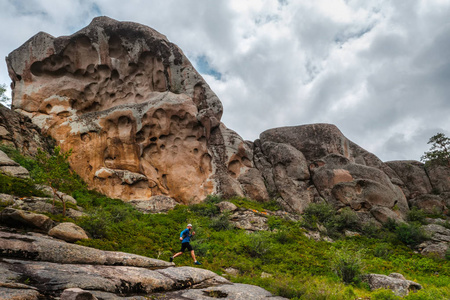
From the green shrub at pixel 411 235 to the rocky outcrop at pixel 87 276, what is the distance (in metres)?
17.1

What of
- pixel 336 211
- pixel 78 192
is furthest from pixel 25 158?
pixel 336 211

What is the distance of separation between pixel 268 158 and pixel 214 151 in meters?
6.30

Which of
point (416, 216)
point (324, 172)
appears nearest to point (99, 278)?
point (324, 172)

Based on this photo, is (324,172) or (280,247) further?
(324,172)

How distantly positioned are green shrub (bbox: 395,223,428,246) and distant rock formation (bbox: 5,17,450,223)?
2375 mm

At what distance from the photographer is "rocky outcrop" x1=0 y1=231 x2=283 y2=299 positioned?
15.3 feet

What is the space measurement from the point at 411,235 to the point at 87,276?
21.7 m

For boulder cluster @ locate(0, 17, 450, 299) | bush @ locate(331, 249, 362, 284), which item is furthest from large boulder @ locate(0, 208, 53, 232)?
boulder cluster @ locate(0, 17, 450, 299)

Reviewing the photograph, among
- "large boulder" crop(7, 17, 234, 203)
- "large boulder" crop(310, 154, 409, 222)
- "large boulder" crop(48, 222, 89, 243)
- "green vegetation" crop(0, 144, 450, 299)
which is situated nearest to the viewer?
"large boulder" crop(48, 222, 89, 243)

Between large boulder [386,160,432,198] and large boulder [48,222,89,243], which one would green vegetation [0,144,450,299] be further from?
large boulder [386,160,432,198]

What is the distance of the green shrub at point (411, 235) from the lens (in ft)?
64.2

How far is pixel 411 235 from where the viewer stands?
19828 millimetres

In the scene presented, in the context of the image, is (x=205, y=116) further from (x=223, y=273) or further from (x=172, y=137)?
(x=223, y=273)

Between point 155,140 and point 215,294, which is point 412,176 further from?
point 215,294
